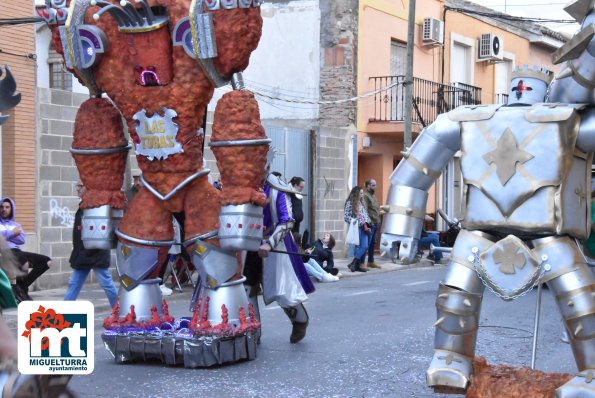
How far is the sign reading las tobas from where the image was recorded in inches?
123

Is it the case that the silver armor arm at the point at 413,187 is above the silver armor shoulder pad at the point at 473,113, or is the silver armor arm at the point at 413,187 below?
below

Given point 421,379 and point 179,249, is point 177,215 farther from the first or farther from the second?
point 179,249

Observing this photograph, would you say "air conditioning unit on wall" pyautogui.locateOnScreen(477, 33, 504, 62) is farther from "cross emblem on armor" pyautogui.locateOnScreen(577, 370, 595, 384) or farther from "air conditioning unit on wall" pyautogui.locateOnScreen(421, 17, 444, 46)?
"cross emblem on armor" pyautogui.locateOnScreen(577, 370, 595, 384)

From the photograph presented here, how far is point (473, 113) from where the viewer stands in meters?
5.34

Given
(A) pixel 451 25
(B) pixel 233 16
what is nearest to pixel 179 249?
(B) pixel 233 16

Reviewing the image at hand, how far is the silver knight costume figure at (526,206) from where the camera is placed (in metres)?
5.06

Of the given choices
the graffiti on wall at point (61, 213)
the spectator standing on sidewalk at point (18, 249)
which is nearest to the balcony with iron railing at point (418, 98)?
the graffiti on wall at point (61, 213)

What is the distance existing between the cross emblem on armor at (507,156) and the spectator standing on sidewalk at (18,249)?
6258 millimetres

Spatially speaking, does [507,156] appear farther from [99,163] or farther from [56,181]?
[56,181]

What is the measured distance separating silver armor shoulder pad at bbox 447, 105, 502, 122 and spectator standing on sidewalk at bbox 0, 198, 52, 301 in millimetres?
6035

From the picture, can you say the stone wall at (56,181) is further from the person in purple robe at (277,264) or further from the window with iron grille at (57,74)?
the window with iron grille at (57,74)

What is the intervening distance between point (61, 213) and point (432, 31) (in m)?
12.7

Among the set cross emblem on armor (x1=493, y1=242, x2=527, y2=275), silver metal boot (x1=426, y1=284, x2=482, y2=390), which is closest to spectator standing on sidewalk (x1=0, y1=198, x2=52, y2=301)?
silver metal boot (x1=426, y1=284, x2=482, y2=390)

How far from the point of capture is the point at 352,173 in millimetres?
20344
